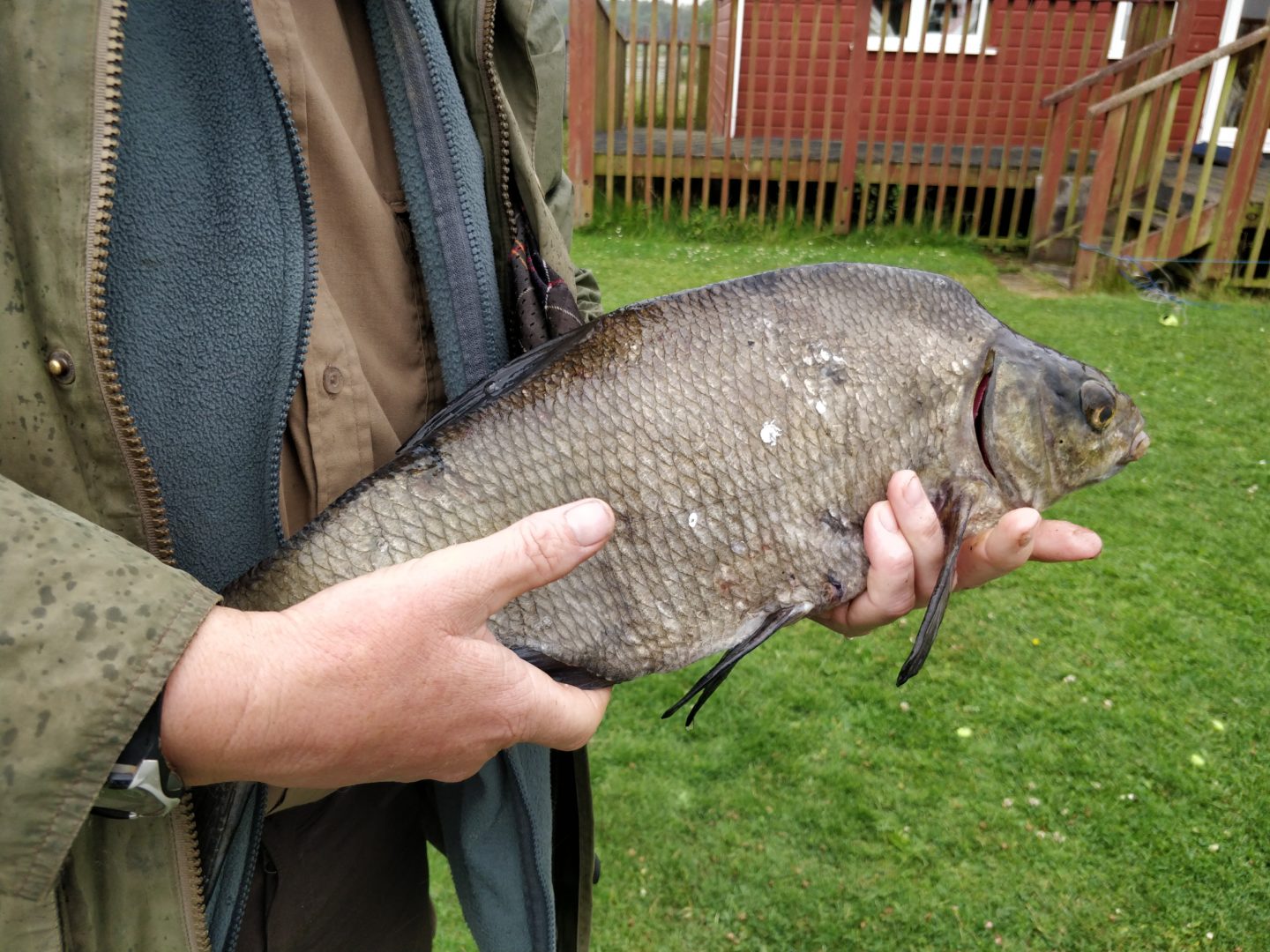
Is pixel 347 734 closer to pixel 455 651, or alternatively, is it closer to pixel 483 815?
pixel 455 651

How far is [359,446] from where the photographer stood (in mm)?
1418

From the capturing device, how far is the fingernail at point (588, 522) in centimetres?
116

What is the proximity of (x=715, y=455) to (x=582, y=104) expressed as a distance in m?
9.71

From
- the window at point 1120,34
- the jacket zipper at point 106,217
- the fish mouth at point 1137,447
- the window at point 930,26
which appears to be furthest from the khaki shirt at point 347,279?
the window at point 1120,34

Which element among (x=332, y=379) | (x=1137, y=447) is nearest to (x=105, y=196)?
(x=332, y=379)

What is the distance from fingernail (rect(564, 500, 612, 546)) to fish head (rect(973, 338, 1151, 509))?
2.60ft

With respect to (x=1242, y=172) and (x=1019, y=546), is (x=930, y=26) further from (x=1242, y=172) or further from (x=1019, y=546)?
(x=1019, y=546)

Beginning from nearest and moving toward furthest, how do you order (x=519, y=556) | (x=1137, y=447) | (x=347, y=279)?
(x=519, y=556) → (x=347, y=279) → (x=1137, y=447)

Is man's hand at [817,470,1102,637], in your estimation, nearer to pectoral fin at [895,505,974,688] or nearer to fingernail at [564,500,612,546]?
pectoral fin at [895,505,974,688]

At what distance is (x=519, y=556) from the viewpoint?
113 centimetres

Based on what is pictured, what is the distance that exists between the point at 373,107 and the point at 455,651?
33.5 inches

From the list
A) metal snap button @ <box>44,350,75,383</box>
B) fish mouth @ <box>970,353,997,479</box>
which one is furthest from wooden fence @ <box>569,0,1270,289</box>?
metal snap button @ <box>44,350,75,383</box>

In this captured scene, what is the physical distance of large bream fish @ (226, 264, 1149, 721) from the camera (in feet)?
4.74

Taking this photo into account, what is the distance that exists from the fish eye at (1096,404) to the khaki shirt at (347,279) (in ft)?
A: 3.63
